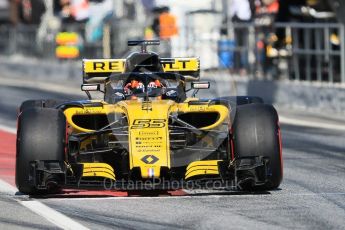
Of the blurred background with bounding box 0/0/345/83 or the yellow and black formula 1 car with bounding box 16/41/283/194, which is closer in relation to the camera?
the yellow and black formula 1 car with bounding box 16/41/283/194

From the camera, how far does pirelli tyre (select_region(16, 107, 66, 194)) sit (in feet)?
36.3

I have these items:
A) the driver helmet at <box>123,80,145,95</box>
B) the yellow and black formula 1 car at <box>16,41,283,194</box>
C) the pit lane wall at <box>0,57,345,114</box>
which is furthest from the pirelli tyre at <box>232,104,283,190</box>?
the pit lane wall at <box>0,57,345,114</box>

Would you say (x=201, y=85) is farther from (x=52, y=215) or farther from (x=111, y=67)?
(x=52, y=215)

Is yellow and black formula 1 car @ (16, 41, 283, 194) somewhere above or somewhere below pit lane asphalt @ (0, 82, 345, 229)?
above

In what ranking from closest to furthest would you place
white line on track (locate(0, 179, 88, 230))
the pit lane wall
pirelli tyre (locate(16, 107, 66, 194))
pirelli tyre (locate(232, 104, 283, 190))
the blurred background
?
white line on track (locate(0, 179, 88, 230)) < pirelli tyre (locate(16, 107, 66, 194)) < pirelli tyre (locate(232, 104, 283, 190)) < the pit lane wall < the blurred background

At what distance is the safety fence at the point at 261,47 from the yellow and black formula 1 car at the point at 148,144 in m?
10.0

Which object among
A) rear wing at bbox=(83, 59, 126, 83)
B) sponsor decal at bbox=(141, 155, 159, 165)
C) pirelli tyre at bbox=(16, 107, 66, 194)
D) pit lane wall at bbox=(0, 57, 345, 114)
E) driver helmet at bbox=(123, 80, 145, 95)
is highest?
pit lane wall at bbox=(0, 57, 345, 114)

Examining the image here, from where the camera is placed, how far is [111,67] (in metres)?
13.4

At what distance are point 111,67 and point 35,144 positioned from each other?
2508 mm

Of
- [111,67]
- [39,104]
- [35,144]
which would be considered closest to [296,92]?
[111,67]

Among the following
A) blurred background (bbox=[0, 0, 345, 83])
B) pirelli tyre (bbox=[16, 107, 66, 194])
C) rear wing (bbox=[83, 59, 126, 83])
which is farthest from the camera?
blurred background (bbox=[0, 0, 345, 83])

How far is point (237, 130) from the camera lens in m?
11.3

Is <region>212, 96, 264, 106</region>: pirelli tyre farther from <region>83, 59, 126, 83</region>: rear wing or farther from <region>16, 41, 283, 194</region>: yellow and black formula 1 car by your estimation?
<region>83, 59, 126, 83</region>: rear wing

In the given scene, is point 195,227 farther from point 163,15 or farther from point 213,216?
point 163,15
